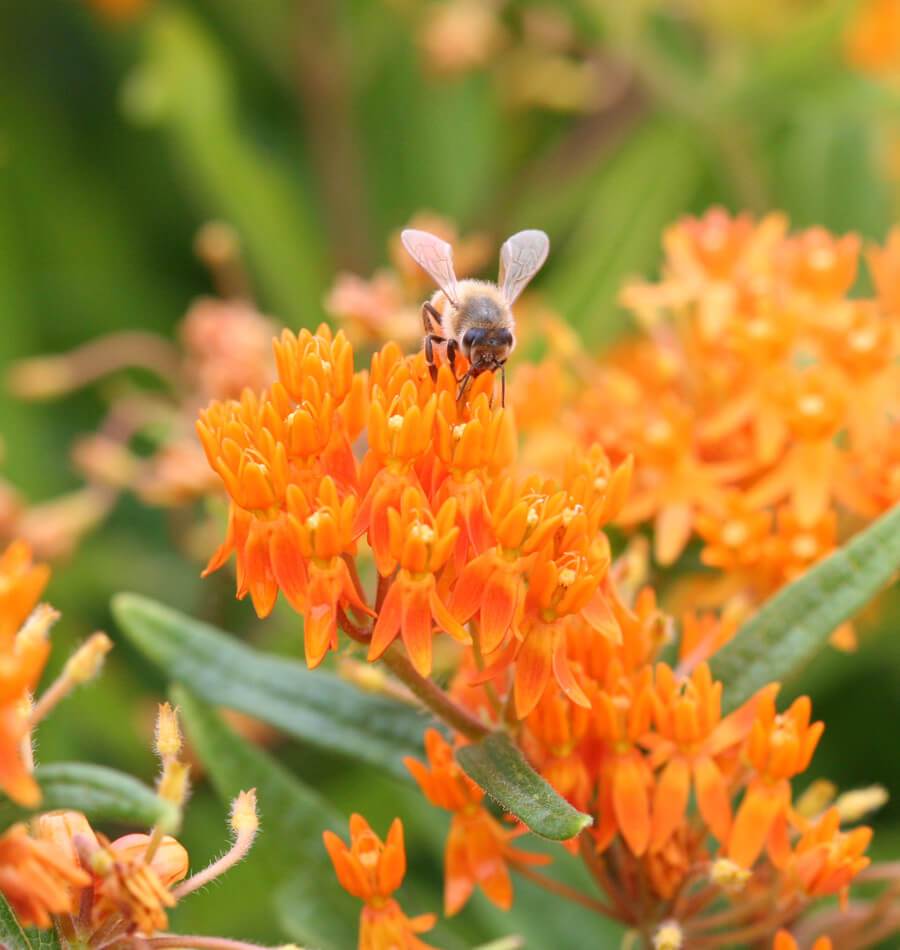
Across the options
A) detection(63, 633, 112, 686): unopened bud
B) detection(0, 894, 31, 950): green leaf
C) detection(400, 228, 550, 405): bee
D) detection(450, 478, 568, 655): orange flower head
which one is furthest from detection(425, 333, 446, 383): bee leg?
detection(0, 894, 31, 950): green leaf

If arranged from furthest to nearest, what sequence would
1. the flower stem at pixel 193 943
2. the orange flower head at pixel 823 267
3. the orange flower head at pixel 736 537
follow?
the orange flower head at pixel 823 267, the orange flower head at pixel 736 537, the flower stem at pixel 193 943

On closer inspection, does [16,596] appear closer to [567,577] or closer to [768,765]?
[567,577]

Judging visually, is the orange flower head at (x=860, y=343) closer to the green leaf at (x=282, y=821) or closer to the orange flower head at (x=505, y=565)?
the orange flower head at (x=505, y=565)

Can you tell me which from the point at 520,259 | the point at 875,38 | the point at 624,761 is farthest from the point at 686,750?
the point at 875,38

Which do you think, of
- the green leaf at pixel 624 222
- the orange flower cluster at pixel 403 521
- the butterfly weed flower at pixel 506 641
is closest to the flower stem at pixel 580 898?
the butterfly weed flower at pixel 506 641

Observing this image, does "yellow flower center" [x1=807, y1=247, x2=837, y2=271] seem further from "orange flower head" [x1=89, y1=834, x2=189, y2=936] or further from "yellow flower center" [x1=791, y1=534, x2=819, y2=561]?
"orange flower head" [x1=89, y1=834, x2=189, y2=936]

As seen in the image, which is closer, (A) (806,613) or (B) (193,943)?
(B) (193,943)

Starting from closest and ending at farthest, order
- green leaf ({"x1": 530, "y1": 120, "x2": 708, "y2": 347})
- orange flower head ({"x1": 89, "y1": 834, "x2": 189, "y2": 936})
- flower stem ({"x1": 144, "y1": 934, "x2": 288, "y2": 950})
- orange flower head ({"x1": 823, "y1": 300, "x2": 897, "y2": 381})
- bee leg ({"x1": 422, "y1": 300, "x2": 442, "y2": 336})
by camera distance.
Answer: orange flower head ({"x1": 89, "y1": 834, "x2": 189, "y2": 936}), flower stem ({"x1": 144, "y1": 934, "x2": 288, "y2": 950}), bee leg ({"x1": 422, "y1": 300, "x2": 442, "y2": 336}), orange flower head ({"x1": 823, "y1": 300, "x2": 897, "y2": 381}), green leaf ({"x1": 530, "y1": 120, "x2": 708, "y2": 347})
